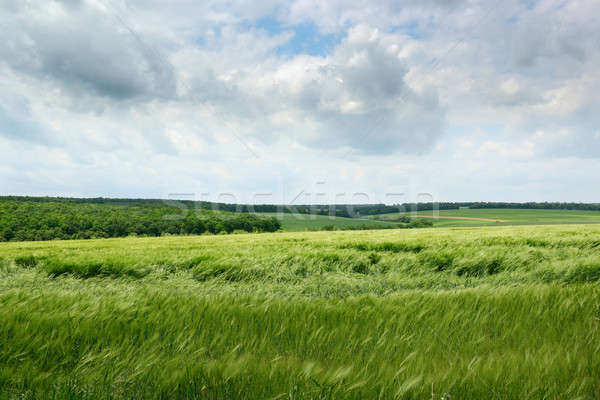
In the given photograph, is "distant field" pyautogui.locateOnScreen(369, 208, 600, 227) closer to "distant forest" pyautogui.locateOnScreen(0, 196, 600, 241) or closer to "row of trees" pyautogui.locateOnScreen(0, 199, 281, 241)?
"distant forest" pyautogui.locateOnScreen(0, 196, 600, 241)

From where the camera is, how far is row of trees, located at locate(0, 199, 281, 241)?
1486 inches

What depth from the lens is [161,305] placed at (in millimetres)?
2350

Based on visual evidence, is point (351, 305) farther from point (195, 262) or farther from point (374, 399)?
point (195, 262)

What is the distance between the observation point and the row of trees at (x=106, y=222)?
37.8m

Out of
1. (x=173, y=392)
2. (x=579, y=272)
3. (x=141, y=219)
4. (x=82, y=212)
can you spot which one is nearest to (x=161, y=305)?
(x=173, y=392)

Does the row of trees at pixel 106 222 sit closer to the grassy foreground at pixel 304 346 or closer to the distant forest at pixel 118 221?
the distant forest at pixel 118 221

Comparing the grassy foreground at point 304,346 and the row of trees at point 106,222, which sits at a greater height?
the grassy foreground at point 304,346

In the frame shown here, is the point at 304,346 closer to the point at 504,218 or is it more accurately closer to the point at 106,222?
the point at 106,222

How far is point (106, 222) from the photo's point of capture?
42.9m

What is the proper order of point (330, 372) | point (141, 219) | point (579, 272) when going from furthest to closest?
point (141, 219) → point (579, 272) → point (330, 372)

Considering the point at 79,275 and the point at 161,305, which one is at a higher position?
the point at 161,305

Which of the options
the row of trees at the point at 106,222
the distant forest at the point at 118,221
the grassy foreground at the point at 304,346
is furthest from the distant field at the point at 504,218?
the grassy foreground at the point at 304,346

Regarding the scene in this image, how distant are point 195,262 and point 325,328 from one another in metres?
3.73

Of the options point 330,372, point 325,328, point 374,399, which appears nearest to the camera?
point 374,399
